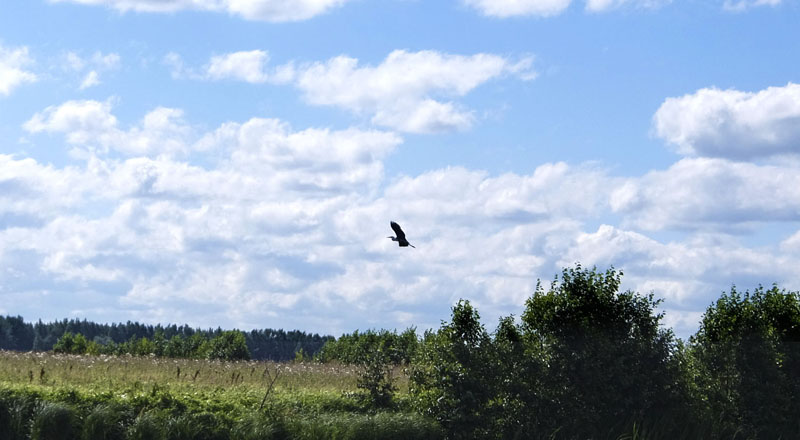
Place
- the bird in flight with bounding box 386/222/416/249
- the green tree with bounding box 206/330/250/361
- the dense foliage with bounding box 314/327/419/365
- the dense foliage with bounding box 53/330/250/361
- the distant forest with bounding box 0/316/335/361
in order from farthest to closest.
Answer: the distant forest with bounding box 0/316/335/361 < the dense foliage with bounding box 53/330/250/361 < the green tree with bounding box 206/330/250/361 < the dense foliage with bounding box 314/327/419/365 < the bird in flight with bounding box 386/222/416/249

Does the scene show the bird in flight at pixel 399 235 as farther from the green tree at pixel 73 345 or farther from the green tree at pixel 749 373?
the green tree at pixel 73 345

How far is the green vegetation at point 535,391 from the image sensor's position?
63.0 ft

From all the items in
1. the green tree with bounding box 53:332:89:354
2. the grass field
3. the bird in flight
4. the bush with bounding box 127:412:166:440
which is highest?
the bird in flight

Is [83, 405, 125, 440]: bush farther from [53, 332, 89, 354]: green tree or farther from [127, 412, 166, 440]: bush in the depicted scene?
[53, 332, 89, 354]: green tree

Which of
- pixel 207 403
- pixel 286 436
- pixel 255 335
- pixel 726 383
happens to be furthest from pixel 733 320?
pixel 255 335

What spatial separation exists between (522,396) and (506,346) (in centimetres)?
133

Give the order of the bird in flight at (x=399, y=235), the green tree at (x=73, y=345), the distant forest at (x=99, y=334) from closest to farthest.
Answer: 1. the bird in flight at (x=399, y=235)
2. the green tree at (x=73, y=345)
3. the distant forest at (x=99, y=334)

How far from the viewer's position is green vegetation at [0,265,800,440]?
1920 cm

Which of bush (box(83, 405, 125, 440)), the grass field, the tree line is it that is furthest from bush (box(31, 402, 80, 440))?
the tree line

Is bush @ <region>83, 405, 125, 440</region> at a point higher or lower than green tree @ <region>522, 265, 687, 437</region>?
lower

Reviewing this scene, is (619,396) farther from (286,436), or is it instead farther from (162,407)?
(162,407)

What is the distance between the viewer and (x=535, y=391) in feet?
65.2

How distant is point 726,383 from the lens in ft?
69.5

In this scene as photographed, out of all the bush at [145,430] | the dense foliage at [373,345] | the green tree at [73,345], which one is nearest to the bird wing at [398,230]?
the bush at [145,430]
